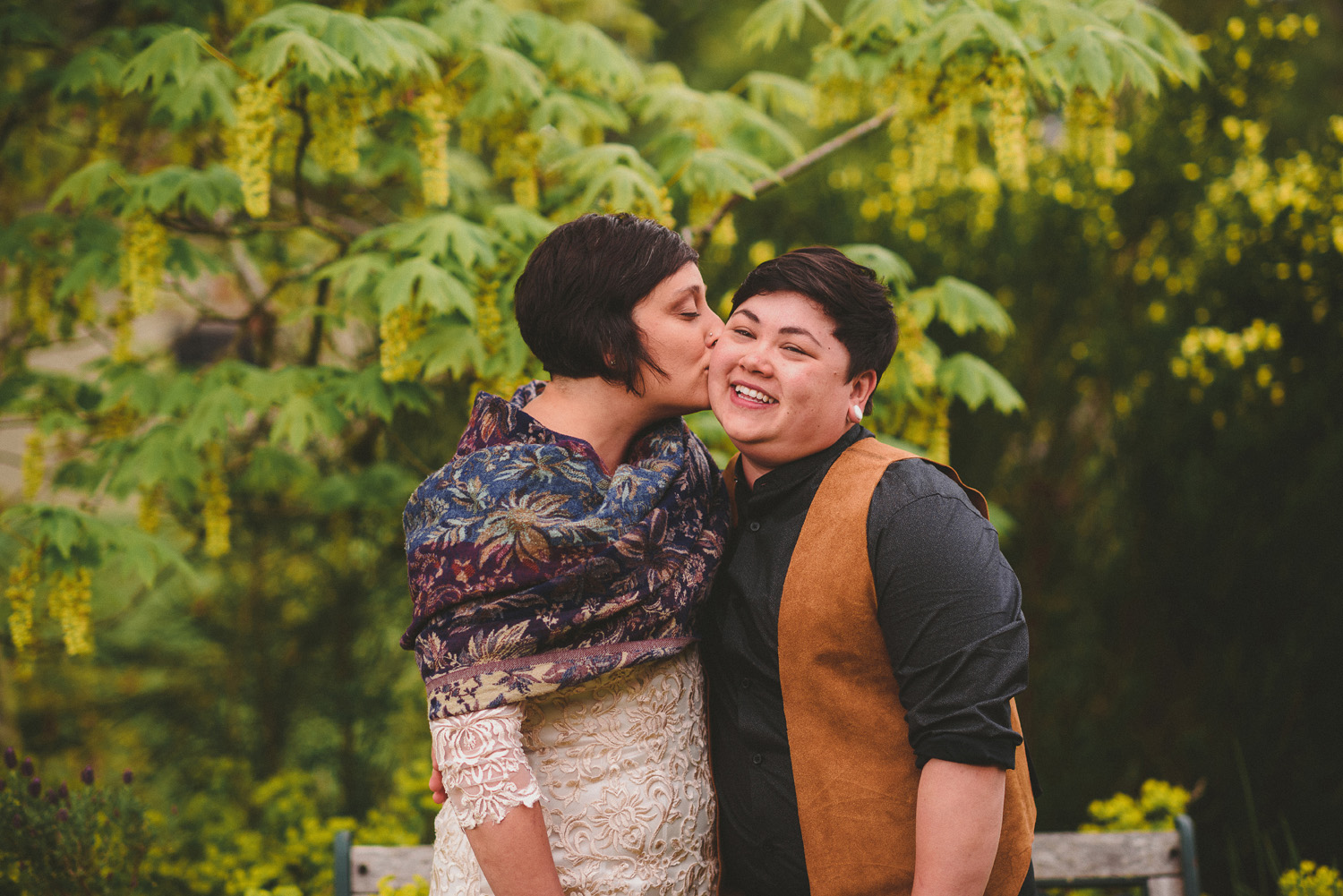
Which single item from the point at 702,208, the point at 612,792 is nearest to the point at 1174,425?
Result: the point at 702,208

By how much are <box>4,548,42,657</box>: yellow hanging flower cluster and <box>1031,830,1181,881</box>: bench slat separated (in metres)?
2.87

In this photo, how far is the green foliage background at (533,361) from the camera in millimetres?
2605

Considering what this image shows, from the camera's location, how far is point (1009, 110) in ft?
8.43

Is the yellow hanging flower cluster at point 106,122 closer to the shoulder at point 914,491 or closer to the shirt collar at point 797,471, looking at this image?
the shirt collar at point 797,471

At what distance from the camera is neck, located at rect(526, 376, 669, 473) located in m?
1.71


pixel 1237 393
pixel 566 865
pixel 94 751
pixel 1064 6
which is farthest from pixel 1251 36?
pixel 94 751

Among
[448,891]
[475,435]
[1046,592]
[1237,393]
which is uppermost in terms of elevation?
[475,435]

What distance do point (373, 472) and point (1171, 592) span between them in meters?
3.12

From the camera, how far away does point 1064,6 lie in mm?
2533

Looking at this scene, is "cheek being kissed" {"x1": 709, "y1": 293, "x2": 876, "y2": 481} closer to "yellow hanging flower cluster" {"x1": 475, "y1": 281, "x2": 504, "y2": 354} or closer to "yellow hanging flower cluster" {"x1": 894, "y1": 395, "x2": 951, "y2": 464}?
"yellow hanging flower cluster" {"x1": 475, "y1": 281, "x2": 504, "y2": 354}

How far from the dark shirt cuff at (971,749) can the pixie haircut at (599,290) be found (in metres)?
0.78

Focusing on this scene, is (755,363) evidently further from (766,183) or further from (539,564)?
(766,183)

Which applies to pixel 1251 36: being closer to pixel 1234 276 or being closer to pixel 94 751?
pixel 1234 276

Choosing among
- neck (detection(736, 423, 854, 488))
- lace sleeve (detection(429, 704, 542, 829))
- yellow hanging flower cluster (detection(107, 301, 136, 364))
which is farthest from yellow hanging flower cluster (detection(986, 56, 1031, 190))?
yellow hanging flower cluster (detection(107, 301, 136, 364))
